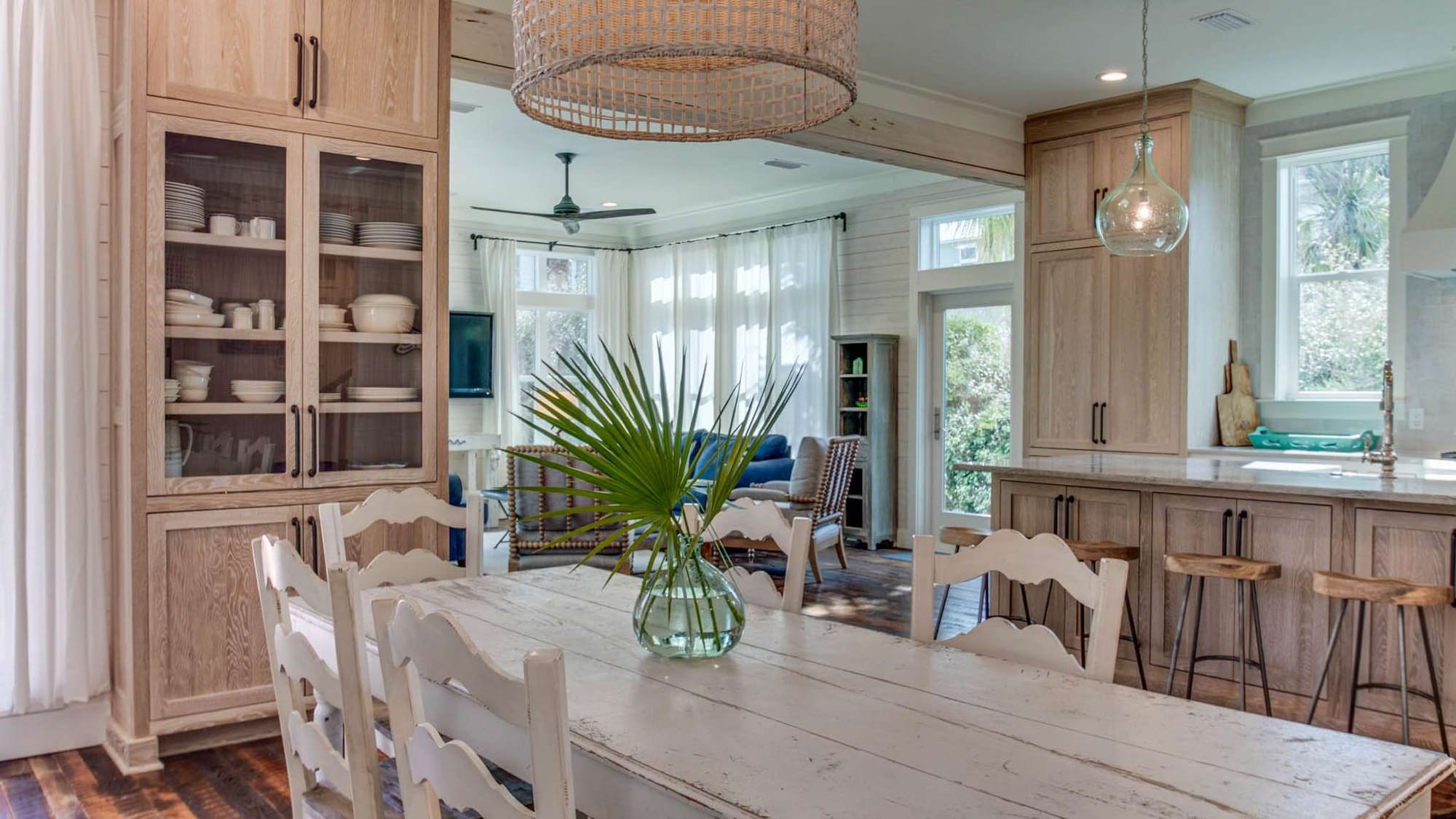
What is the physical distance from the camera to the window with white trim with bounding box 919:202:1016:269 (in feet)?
23.9

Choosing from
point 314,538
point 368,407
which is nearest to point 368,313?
point 368,407

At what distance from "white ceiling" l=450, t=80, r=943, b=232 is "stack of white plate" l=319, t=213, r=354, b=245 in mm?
2380

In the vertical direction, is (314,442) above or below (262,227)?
below

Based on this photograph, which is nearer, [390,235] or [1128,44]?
[390,235]

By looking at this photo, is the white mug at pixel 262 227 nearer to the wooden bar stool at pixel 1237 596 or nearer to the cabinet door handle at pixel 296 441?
the cabinet door handle at pixel 296 441

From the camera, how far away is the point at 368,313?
3.62m

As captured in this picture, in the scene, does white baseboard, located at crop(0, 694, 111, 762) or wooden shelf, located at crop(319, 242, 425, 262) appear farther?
wooden shelf, located at crop(319, 242, 425, 262)

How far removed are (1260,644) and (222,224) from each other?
12.4 ft

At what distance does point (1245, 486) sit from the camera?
11.5 feet

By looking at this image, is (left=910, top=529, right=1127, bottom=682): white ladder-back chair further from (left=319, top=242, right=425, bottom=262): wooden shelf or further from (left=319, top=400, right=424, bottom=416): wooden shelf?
(left=319, top=242, right=425, bottom=262): wooden shelf

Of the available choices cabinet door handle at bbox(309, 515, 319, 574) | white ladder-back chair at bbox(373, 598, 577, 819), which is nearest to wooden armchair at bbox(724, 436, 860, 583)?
cabinet door handle at bbox(309, 515, 319, 574)

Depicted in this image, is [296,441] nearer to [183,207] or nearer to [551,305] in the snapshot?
[183,207]

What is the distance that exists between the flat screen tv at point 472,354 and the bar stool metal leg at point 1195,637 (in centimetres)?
683

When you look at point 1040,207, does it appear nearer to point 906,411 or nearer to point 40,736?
point 906,411
